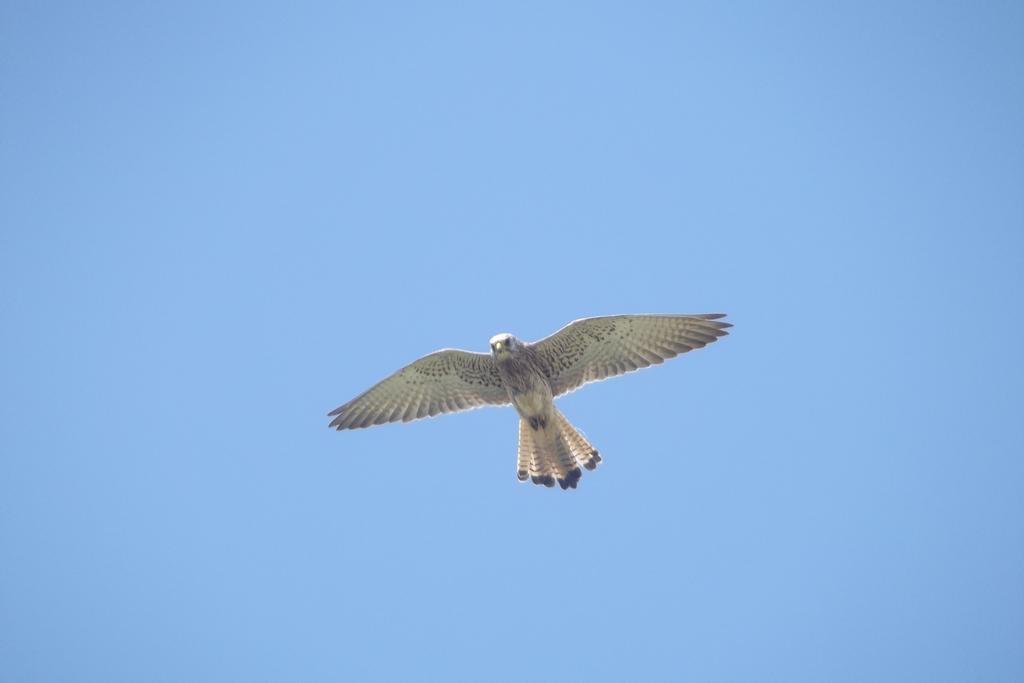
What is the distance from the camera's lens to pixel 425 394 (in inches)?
417

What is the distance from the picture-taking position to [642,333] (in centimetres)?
1006

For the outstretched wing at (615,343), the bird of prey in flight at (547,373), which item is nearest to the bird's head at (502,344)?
the bird of prey in flight at (547,373)

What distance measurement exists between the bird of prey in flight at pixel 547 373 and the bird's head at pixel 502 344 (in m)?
0.01

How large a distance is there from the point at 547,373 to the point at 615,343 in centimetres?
80

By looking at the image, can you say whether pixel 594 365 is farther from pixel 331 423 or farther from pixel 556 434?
pixel 331 423

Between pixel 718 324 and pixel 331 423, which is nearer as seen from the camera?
pixel 718 324

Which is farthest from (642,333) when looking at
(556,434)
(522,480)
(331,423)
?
(331,423)

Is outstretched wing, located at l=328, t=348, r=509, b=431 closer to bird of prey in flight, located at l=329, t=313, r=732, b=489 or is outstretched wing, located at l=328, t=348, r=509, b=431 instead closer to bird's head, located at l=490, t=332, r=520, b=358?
bird of prey in flight, located at l=329, t=313, r=732, b=489

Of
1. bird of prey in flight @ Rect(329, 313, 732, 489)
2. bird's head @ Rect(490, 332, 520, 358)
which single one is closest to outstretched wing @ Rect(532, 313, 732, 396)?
bird of prey in flight @ Rect(329, 313, 732, 489)

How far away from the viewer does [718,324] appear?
990 cm

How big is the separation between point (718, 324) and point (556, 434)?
2.09m

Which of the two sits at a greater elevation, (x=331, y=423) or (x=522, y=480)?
(x=331, y=423)

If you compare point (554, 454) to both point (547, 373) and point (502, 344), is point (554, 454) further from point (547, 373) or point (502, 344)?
point (502, 344)

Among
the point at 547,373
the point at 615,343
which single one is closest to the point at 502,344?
the point at 547,373
